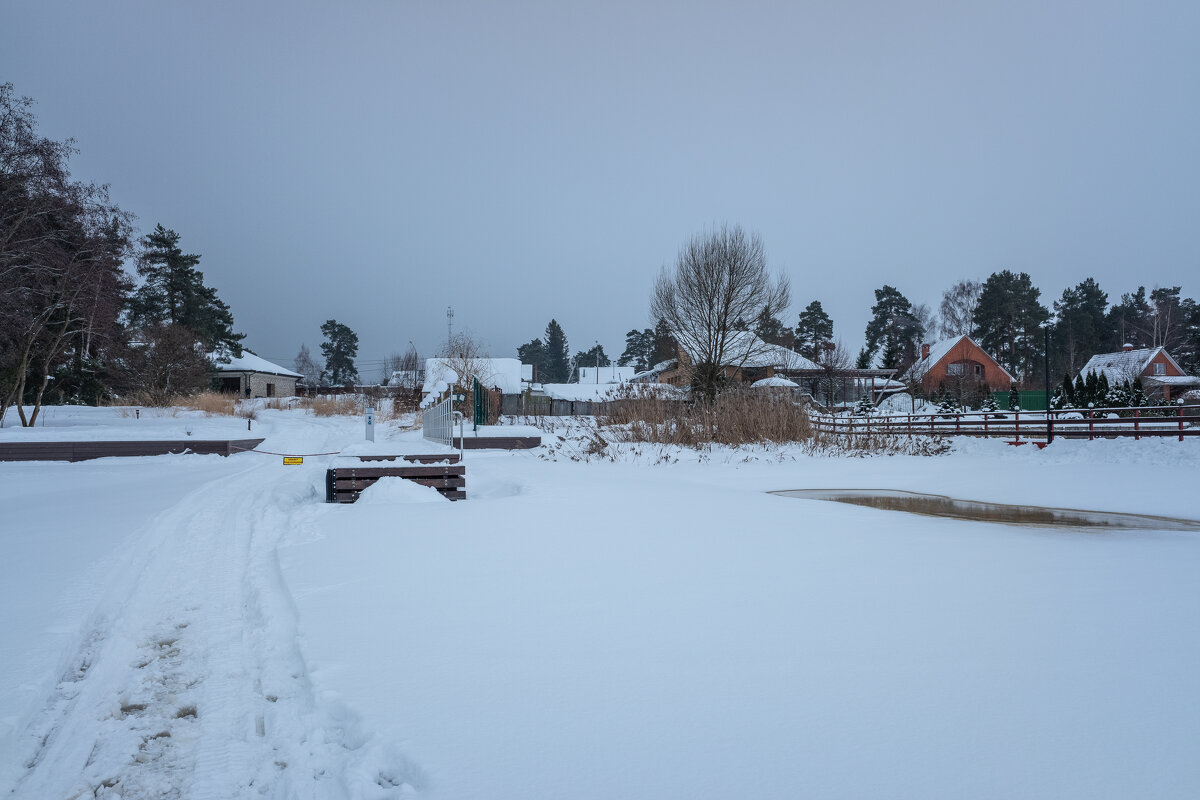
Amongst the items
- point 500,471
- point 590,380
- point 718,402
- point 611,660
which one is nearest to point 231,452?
point 500,471

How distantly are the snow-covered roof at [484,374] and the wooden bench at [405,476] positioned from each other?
23.9 feet

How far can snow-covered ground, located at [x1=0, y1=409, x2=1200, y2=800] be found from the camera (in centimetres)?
201

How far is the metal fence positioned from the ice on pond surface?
6.39m

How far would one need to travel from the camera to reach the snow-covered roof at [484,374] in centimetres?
2327

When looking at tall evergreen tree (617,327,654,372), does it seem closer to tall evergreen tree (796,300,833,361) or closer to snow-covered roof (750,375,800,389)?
tall evergreen tree (796,300,833,361)

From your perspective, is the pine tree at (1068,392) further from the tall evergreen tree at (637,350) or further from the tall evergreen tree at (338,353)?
the tall evergreen tree at (338,353)

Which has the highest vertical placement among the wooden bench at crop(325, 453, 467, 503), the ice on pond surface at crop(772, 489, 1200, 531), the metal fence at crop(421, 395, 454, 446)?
the metal fence at crop(421, 395, 454, 446)

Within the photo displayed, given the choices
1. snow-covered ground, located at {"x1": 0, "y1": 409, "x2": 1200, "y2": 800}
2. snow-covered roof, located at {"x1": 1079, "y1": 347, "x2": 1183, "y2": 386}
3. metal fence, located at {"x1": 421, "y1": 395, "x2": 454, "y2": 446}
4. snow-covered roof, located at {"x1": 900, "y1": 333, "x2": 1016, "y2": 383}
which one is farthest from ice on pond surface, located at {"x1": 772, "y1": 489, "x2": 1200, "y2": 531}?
snow-covered roof, located at {"x1": 1079, "y1": 347, "x2": 1183, "y2": 386}

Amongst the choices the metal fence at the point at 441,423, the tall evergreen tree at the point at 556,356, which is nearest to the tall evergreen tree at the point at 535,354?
the tall evergreen tree at the point at 556,356

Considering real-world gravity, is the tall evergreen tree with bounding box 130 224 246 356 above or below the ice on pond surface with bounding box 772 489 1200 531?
above

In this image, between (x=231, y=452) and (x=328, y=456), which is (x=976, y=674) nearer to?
(x=328, y=456)

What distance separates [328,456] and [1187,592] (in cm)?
1366

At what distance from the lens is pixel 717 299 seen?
22.3m

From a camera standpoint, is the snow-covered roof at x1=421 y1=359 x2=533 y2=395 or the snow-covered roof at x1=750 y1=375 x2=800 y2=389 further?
the snow-covered roof at x1=421 y1=359 x2=533 y2=395
